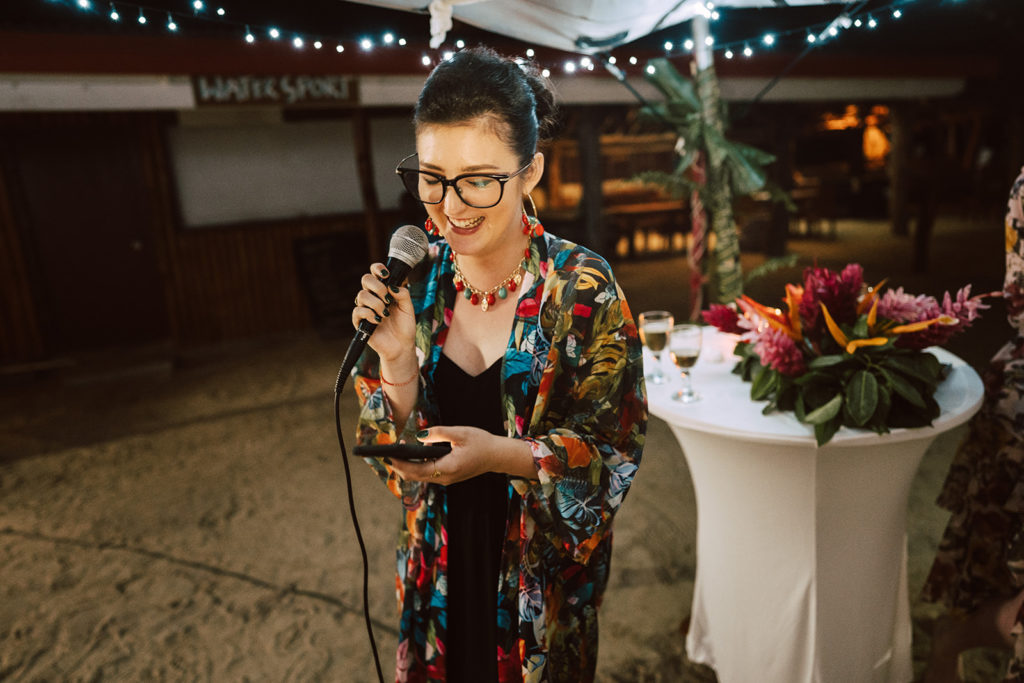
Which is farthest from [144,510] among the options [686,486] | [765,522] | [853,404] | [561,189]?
[561,189]

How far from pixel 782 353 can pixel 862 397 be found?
229mm

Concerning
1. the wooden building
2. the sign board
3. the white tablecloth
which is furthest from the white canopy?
the sign board

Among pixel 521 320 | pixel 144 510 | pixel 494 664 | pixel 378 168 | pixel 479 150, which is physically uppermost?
pixel 378 168

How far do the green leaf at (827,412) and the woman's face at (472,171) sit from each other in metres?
1.04

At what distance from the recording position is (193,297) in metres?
8.12

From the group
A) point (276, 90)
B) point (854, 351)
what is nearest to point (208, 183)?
point (276, 90)

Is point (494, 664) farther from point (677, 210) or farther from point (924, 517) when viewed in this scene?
point (677, 210)

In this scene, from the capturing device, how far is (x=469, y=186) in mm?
1187

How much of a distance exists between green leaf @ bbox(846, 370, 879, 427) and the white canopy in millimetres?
1491

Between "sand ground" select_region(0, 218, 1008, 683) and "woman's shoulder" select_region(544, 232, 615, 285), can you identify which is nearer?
"woman's shoulder" select_region(544, 232, 615, 285)

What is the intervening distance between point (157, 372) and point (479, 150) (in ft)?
24.2

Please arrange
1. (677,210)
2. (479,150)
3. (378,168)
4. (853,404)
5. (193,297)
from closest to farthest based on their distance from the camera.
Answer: (479,150)
(853,404)
(193,297)
(378,168)
(677,210)

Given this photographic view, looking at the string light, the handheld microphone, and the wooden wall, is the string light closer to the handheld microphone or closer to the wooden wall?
the handheld microphone

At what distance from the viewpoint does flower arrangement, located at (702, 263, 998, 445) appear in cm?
175
